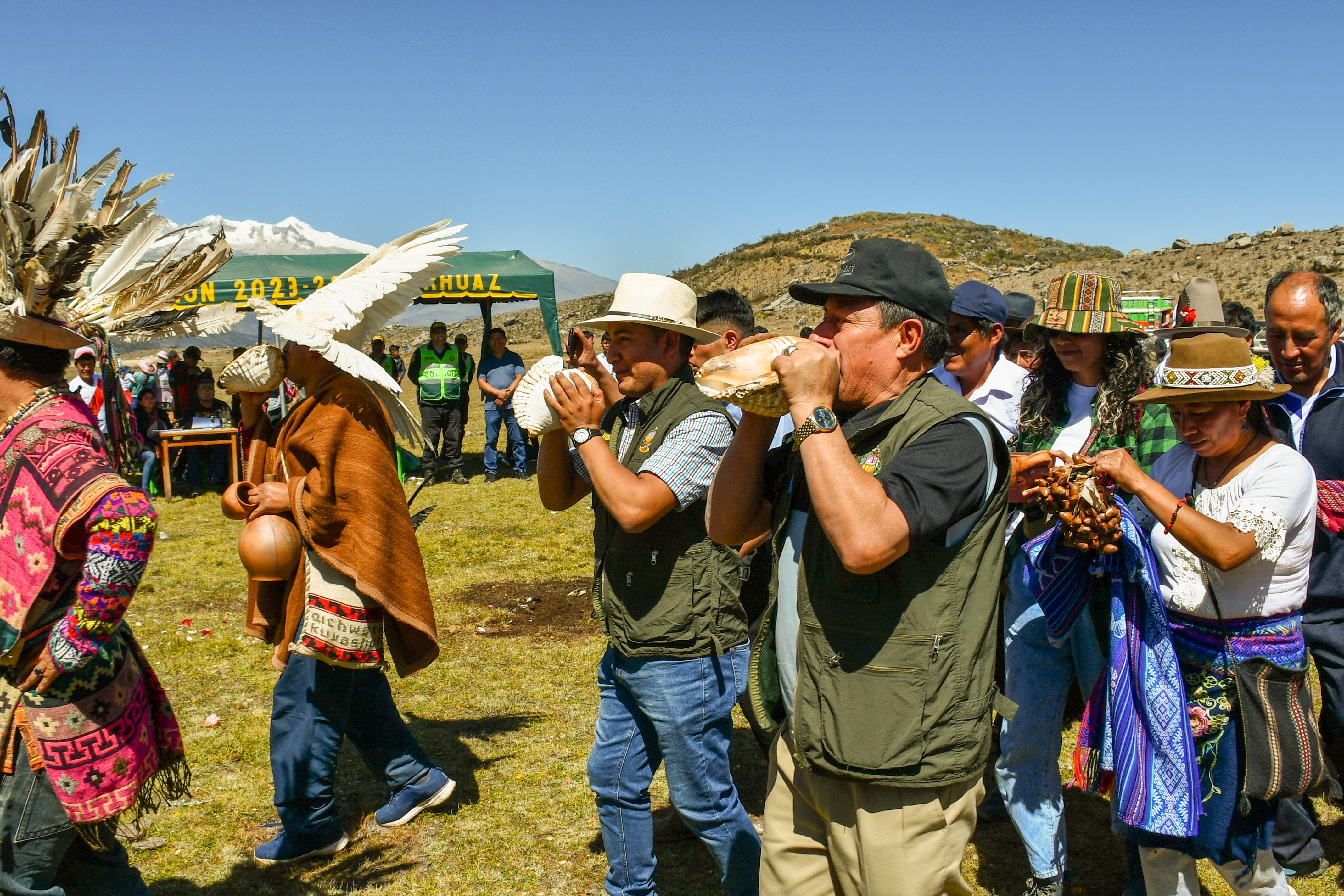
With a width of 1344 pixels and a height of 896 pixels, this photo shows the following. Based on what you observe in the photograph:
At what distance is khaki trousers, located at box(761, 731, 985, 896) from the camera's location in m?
2.04

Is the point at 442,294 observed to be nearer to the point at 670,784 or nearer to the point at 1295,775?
the point at 670,784

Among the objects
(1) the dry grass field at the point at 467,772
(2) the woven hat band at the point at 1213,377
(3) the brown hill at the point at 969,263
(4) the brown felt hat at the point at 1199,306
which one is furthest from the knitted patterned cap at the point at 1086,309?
(3) the brown hill at the point at 969,263

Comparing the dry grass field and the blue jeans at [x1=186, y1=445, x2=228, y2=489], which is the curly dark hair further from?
the blue jeans at [x1=186, y1=445, x2=228, y2=489]

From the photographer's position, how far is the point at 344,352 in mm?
3469

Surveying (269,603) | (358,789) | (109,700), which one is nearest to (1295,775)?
(109,700)

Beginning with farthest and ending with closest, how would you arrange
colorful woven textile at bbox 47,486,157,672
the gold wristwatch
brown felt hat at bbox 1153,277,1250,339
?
1. brown felt hat at bbox 1153,277,1250,339
2. colorful woven textile at bbox 47,486,157,672
3. the gold wristwatch

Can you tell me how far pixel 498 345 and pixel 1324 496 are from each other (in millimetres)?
10629

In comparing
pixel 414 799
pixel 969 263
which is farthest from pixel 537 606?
pixel 969 263

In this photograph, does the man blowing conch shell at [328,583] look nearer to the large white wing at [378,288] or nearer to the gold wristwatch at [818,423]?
the large white wing at [378,288]

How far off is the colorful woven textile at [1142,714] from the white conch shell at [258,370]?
3002 millimetres

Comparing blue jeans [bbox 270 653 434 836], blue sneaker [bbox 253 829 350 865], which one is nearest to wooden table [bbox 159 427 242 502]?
blue sneaker [bbox 253 829 350 865]

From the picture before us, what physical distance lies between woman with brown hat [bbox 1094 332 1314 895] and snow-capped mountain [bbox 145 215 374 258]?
3.00 metres

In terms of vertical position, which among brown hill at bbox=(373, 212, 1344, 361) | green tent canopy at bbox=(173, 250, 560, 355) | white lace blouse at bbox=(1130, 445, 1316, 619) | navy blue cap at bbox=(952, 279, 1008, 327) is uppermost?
brown hill at bbox=(373, 212, 1344, 361)

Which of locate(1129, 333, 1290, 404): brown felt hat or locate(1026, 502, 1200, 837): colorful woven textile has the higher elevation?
locate(1129, 333, 1290, 404): brown felt hat
